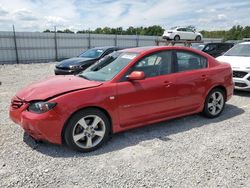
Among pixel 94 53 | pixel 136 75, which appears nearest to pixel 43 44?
pixel 94 53

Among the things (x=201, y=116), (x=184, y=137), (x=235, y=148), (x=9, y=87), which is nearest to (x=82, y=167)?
(x=184, y=137)

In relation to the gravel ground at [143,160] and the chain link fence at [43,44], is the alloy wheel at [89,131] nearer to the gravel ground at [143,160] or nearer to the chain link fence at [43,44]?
the gravel ground at [143,160]

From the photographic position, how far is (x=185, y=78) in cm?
457

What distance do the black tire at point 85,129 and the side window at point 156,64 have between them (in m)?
1.03

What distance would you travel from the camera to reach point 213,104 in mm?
5168

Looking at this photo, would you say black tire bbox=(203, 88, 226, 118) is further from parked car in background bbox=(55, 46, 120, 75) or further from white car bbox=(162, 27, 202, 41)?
white car bbox=(162, 27, 202, 41)

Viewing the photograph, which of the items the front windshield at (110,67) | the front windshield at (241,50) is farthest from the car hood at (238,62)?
the front windshield at (110,67)

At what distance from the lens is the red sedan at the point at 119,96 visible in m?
3.46

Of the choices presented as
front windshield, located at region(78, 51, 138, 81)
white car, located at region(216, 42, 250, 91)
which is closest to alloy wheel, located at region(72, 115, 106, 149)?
front windshield, located at region(78, 51, 138, 81)

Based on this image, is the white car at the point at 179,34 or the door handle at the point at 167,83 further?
the white car at the point at 179,34

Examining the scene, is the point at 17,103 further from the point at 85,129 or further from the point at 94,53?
the point at 94,53

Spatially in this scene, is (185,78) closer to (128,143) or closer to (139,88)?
(139,88)

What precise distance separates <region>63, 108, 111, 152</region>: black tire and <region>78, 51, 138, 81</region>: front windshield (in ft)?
2.17

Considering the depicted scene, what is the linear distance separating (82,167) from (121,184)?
65cm
